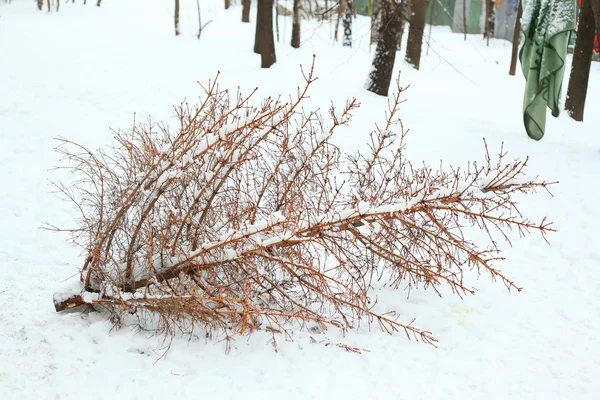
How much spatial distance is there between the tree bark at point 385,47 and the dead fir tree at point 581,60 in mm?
3237

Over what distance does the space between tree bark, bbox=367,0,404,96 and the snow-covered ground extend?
1.26 ft

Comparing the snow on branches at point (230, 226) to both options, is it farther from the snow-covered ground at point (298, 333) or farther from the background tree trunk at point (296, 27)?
the background tree trunk at point (296, 27)

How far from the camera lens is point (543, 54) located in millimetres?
9500

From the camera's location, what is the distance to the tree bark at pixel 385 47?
10.3m

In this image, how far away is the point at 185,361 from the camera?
406cm

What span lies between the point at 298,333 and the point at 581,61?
28.5 ft

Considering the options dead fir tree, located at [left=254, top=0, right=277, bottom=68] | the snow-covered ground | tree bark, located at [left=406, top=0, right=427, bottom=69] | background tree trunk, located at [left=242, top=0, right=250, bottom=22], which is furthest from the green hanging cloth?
background tree trunk, located at [left=242, top=0, right=250, bottom=22]

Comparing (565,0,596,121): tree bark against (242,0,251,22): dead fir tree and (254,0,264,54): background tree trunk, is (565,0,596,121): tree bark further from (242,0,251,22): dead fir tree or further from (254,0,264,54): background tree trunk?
(242,0,251,22): dead fir tree

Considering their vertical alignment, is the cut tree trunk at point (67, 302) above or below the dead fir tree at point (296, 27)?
below

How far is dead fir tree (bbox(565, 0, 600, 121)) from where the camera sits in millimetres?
10141

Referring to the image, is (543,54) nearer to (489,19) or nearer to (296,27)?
(296,27)

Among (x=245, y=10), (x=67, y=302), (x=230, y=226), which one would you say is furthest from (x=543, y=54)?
(x=245, y=10)

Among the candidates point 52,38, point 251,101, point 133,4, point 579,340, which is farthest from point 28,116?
point 133,4

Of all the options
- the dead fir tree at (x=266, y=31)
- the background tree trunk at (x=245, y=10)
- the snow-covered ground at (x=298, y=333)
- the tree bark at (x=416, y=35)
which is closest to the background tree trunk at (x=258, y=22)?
the dead fir tree at (x=266, y=31)
